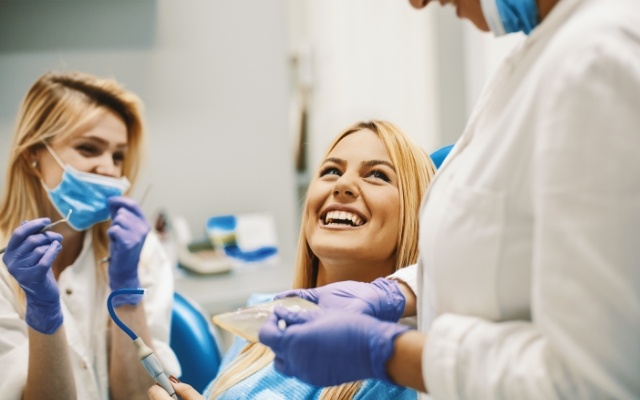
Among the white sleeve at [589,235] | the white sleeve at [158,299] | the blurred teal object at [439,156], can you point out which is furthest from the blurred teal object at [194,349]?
the white sleeve at [589,235]

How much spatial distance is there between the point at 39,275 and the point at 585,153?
1087 millimetres

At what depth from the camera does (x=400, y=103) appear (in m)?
3.22

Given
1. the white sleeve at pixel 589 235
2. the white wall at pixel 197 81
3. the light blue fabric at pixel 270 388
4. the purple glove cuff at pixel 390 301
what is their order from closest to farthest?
the white sleeve at pixel 589 235 → the purple glove cuff at pixel 390 301 → the light blue fabric at pixel 270 388 → the white wall at pixel 197 81

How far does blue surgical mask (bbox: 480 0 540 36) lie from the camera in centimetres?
77

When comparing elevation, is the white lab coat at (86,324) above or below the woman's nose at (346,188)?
below

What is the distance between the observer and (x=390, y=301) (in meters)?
1.14

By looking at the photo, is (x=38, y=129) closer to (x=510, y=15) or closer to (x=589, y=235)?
(x=510, y=15)

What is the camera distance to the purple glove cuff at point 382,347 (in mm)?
798

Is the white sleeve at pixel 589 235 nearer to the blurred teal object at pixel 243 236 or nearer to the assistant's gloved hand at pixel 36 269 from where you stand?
the assistant's gloved hand at pixel 36 269

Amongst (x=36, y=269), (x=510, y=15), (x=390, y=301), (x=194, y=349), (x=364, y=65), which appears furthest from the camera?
(x=364, y=65)

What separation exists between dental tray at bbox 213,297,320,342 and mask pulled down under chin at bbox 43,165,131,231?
0.67m

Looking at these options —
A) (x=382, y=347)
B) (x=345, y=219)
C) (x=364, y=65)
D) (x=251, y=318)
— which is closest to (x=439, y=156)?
(x=345, y=219)

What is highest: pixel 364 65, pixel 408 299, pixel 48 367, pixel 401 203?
pixel 364 65

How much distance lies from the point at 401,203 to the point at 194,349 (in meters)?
0.76
